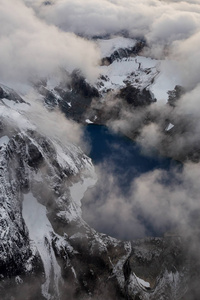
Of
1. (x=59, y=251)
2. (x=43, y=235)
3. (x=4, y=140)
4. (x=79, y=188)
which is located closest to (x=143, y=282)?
(x=59, y=251)

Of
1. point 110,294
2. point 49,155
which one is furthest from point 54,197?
point 110,294

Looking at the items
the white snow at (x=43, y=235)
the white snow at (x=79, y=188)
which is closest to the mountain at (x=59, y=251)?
the white snow at (x=43, y=235)

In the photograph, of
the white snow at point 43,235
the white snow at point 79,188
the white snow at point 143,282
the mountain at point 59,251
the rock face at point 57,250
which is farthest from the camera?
the white snow at point 79,188

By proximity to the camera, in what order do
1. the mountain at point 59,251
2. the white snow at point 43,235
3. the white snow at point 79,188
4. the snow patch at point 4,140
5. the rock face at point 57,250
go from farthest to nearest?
the white snow at point 79,188 → the snow patch at point 4,140 → the white snow at point 43,235 → the mountain at point 59,251 → the rock face at point 57,250

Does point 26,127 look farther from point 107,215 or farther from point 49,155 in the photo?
point 107,215

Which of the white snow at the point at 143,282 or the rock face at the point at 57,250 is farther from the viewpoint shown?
the white snow at the point at 143,282

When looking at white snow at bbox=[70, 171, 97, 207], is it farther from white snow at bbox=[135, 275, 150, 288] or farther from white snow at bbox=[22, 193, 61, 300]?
white snow at bbox=[135, 275, 150, 288]

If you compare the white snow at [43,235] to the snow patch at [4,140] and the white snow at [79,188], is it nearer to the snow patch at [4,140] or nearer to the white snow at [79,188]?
the snow patch at [4,140]

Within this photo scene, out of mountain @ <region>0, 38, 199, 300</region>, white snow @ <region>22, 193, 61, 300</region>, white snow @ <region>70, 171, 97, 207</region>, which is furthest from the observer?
white snow @ <region>70, 171, 97, 207</region>

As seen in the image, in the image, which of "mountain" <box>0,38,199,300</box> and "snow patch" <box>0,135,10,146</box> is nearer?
"mountain" <box>0,38,199,300</box>

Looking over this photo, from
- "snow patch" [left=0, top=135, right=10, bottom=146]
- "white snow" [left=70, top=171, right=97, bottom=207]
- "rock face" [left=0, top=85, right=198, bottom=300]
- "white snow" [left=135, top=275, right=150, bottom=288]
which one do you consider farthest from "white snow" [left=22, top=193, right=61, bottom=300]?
"white snow" [left=135, top=275, right=150, bottom=288]
